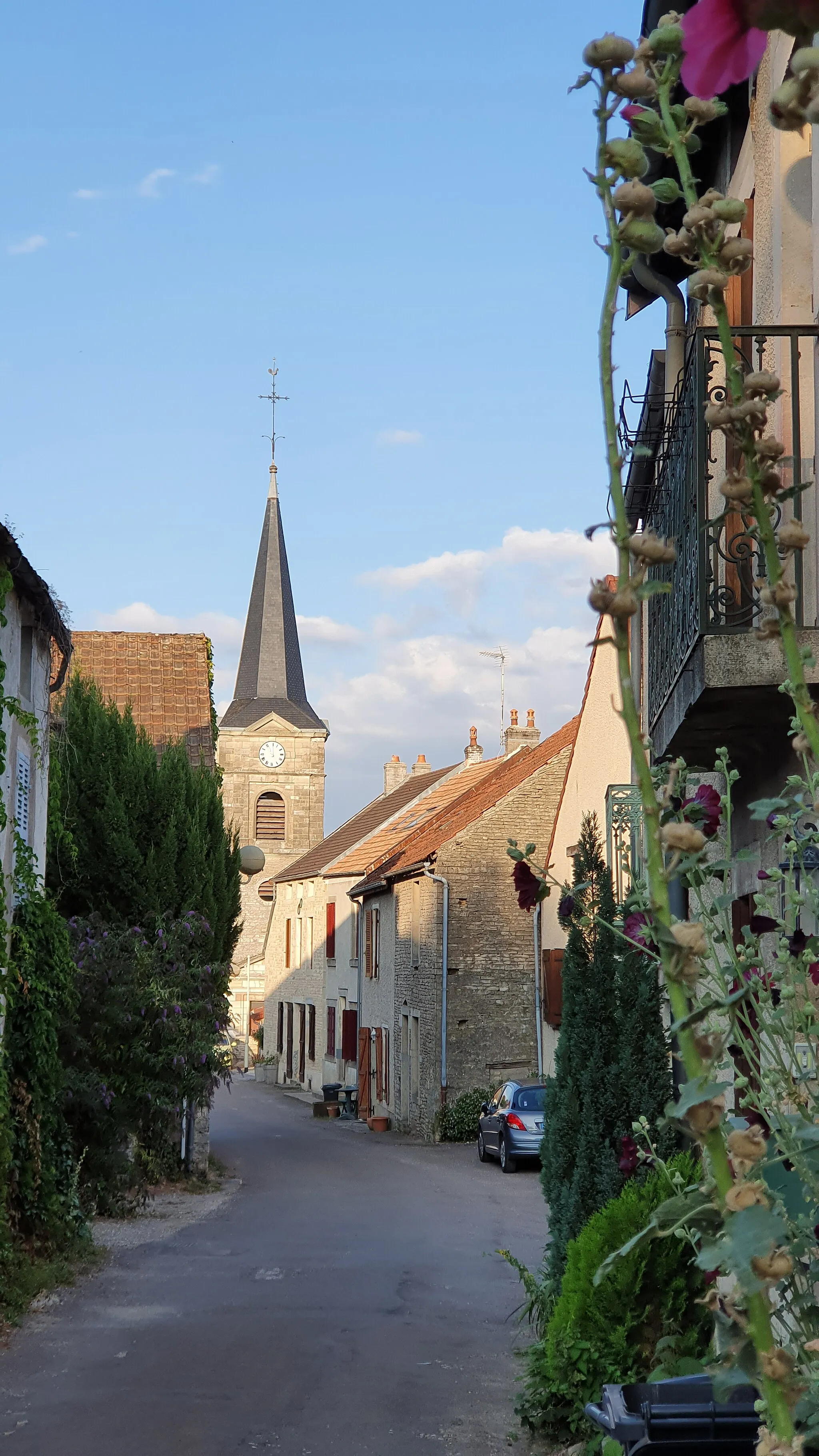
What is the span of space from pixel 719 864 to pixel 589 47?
0.93 m

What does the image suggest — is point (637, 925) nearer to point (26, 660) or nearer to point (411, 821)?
point (26, 660)

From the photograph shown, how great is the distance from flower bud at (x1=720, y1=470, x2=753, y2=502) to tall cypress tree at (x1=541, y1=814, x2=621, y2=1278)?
21.1 feet

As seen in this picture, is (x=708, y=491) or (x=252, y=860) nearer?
(x=708, y=491)

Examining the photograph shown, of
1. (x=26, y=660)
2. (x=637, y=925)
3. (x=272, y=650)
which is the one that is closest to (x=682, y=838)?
(x=637, y=925)

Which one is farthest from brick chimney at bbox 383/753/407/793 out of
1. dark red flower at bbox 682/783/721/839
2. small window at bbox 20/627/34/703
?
dark red flower at bbox 682/783/721/839

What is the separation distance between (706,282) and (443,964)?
89.1 ft

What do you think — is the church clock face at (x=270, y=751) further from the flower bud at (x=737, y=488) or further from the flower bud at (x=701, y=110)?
the flower bud at (x=737, y=488)

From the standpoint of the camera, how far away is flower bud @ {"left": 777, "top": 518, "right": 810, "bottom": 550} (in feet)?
4.71

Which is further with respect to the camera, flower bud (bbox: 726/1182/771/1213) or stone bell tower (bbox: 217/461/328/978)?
stone bell tower (bbox: 217/461/328/978)

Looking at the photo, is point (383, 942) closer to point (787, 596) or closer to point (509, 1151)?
point (509, 1151)

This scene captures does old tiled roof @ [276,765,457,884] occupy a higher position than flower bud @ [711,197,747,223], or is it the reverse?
old tiled roof @ [276,765,457,884]

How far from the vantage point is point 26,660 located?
12688 millimetres

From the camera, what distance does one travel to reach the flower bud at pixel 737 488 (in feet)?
4.46

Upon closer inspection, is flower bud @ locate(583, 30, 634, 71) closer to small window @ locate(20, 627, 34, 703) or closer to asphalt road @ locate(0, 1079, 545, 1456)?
asphalt road @ locate(0, 1079, 545, 1456)
